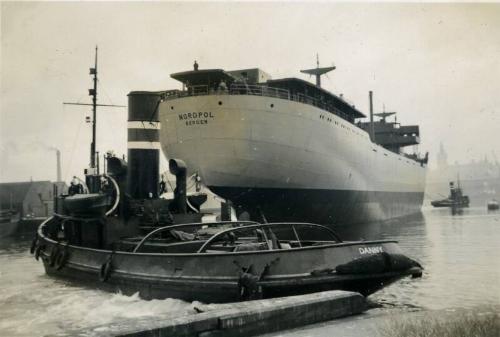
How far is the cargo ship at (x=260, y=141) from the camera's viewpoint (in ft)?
71.6

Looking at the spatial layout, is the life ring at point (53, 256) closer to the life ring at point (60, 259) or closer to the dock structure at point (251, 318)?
the life ring at point (60, 259)

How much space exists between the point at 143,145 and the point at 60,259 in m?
3.31

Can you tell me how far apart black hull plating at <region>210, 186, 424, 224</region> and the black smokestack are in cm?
1028

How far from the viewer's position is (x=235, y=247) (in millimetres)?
8008

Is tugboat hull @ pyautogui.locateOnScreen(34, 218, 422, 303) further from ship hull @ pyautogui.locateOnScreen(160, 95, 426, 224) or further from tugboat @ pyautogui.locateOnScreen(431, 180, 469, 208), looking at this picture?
tugboat @ pyautogui.locateOnScreen(431, 180, 469, 208)

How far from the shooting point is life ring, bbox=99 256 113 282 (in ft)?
28.9

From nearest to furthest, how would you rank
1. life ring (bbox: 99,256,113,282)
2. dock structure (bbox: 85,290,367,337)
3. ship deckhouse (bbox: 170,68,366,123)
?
dock structure (bbox: 85,290,367,337) → life ring (bbox: 99,256,113,282) → ship deckhouse (bbox: 170,68,366,123)

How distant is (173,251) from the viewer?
8578mm

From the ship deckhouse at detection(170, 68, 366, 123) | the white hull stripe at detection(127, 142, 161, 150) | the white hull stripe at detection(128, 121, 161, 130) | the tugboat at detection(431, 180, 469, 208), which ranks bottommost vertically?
the tugboat at detection(431, 180, 469, 208)

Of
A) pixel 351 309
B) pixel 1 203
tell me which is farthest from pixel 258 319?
pixel 1 203

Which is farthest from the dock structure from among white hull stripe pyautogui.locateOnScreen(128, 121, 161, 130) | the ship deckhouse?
the ship deckhouse

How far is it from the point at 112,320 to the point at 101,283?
1.66 meters

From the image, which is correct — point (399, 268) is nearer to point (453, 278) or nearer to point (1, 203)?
point (453, 278)

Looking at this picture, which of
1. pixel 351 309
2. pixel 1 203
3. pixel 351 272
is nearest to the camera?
pixel 351 309
